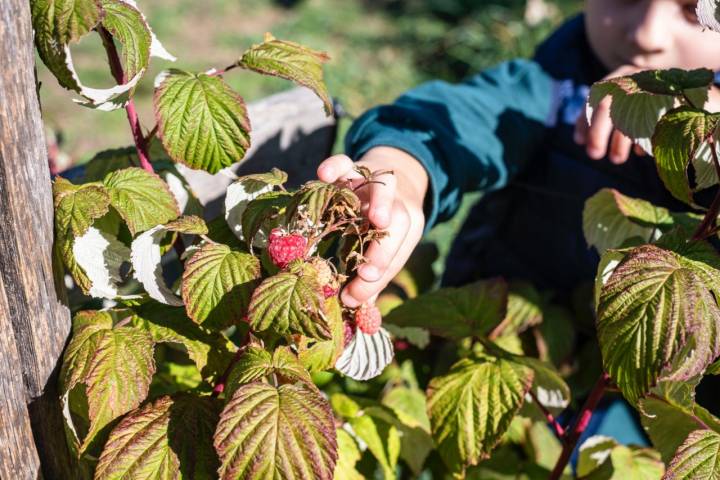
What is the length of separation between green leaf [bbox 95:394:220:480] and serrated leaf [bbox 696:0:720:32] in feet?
2.05

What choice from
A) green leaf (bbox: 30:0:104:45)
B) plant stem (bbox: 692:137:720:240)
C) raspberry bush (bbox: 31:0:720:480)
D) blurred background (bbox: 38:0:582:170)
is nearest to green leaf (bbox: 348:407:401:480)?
raspberry bush (bbox: 31:0:720:480)

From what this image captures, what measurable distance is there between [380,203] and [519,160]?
722 mm

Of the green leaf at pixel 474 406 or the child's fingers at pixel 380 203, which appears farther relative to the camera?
the green leaf at pixel 474 406

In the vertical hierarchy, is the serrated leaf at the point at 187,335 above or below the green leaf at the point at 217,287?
below

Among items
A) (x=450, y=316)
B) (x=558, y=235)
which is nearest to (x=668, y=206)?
(x=558, y=235)

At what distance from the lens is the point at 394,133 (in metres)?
1.22

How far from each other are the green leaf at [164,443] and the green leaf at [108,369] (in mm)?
22

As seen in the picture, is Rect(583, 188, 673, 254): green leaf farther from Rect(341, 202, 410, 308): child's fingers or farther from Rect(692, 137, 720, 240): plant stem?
Rect(341, 202, 410, 308): child's fingers

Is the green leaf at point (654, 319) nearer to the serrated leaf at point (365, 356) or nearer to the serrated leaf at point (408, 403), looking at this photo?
the serrated leaf at point (365, 356)

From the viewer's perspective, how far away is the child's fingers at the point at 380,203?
0.82 metres

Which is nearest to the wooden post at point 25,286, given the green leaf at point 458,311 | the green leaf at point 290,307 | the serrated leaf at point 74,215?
the serrated leaf at point 74,215

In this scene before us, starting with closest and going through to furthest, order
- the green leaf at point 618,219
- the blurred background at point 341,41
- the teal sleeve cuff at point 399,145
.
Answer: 1. the green leaf at point 618,219
2. the teal sleeve cuff at point 399,145
3. the blurred background at point 341,41

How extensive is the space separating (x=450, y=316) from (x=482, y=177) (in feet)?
1.19

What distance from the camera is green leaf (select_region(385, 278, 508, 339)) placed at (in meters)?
Result: 1.11
